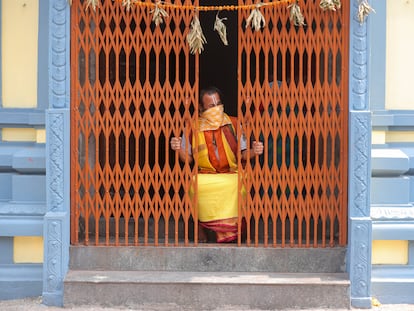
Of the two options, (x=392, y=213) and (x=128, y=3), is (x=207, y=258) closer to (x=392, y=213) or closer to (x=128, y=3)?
(x=392, y=213)

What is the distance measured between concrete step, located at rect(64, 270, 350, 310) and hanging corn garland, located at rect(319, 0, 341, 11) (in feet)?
7.28

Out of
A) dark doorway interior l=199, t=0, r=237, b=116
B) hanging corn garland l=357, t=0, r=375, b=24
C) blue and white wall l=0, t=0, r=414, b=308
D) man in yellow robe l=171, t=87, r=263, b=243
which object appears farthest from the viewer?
dark doorway interior l=199, t=0, r=237, b=116

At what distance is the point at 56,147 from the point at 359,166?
2.47 m

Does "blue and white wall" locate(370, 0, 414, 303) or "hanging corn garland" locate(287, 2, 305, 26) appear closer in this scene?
"hanging corn garland" locate(287, 2, 305, 26)

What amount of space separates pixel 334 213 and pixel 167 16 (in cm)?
217

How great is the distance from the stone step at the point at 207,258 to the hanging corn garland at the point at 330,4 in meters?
2.01

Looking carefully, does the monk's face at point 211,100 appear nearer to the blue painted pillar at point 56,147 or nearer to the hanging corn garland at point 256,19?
the hanging corn garland at point 256,19

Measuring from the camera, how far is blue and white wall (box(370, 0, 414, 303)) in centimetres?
603

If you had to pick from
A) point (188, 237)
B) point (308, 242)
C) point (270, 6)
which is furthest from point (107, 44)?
point (308, 242)

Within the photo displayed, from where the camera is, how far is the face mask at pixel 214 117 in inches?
253

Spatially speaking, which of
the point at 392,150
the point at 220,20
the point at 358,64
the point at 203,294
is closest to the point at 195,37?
the point at 220,20

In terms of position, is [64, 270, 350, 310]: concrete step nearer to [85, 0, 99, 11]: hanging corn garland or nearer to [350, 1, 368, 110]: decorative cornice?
[350, 1, 368, 110]: decorative cornice

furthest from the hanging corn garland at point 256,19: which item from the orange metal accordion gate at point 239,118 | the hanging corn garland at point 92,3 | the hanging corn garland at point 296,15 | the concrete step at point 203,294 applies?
the concrete step at point 203,294

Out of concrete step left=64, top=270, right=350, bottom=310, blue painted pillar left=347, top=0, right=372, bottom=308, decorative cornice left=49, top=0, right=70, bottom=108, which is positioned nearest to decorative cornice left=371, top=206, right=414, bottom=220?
blue painted pillar left=347, top=0, right=372, bottom=308
